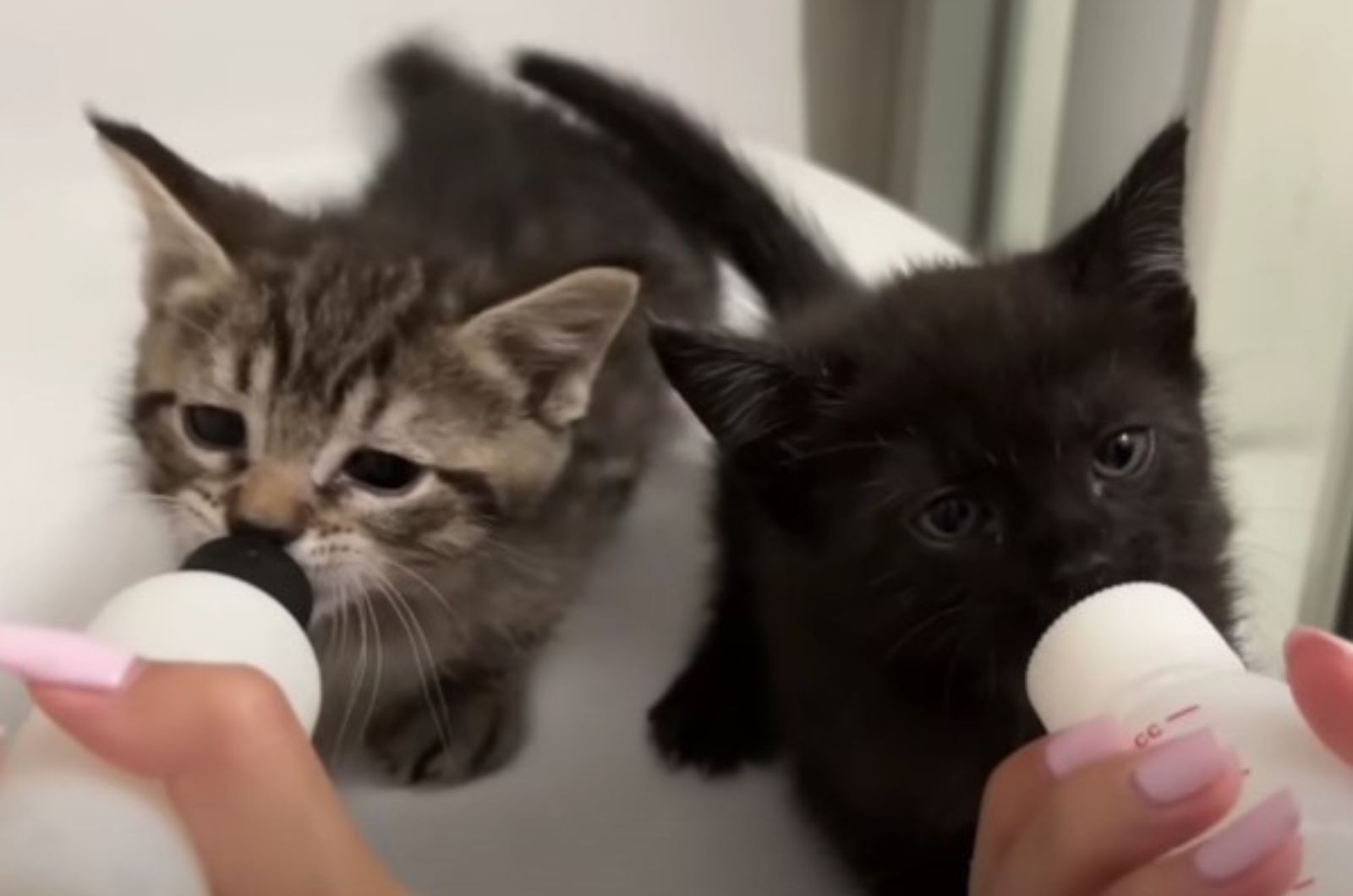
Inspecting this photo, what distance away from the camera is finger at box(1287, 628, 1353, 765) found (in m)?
0.54

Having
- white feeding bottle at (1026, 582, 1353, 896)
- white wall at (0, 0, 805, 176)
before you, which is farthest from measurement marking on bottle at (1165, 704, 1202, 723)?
white wall at (0, 0, 805, 176)

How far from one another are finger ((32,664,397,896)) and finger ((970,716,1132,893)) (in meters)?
0.21

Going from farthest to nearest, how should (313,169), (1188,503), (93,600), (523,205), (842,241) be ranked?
(313,169), (842,241), (523,205), (93,600), (1188,503)

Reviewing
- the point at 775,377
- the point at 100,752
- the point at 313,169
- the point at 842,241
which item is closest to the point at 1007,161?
the point at 842,241

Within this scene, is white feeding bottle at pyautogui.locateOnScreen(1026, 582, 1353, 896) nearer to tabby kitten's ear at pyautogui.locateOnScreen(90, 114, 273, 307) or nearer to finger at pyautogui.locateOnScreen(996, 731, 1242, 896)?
finger at pyautogui.locateOnScreen(996, 731, 1242, 896)

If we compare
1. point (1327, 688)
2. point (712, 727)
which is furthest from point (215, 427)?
point (1327, 688)

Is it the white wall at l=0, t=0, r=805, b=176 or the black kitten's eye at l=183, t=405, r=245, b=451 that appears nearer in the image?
the black kitten's eye at l=183, t=405, r=245, b=451

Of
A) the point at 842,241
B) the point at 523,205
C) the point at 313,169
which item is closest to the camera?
the point at 523,205

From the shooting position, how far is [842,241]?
1.25 m

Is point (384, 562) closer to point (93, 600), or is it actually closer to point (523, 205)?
point (93, 600)

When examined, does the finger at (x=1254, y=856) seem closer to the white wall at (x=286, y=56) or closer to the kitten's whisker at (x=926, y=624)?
the kitten's whisker at (x=926, y=624)

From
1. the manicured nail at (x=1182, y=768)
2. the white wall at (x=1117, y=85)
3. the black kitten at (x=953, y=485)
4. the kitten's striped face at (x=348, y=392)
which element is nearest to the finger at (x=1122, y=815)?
the manicured nail at (x=1182, y=768)

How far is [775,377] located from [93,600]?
0.44 metres

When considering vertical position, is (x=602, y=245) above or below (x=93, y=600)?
above
